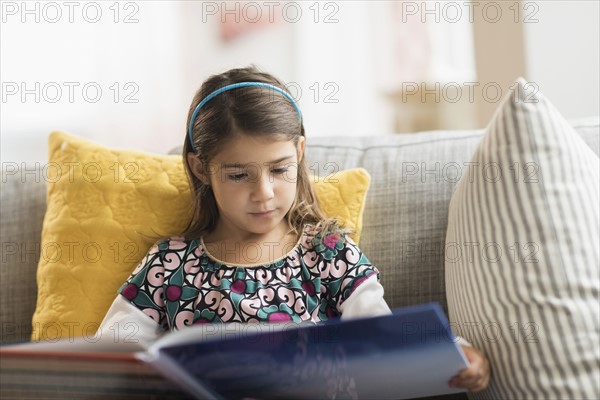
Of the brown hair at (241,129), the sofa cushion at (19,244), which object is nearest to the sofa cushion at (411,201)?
the brown hair at (241,129)

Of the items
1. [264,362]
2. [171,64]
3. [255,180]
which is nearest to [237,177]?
[255,180]

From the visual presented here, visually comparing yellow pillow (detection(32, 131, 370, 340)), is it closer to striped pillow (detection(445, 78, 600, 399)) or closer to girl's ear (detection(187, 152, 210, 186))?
girl's ear (detection(187, 152, 210, 186))

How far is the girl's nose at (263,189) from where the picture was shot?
1231 mm

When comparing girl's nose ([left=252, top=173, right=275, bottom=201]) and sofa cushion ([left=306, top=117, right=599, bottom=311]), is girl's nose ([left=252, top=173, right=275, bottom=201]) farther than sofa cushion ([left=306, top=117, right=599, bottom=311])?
No

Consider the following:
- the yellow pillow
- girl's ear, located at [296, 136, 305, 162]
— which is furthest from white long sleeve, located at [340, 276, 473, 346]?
girl's ear, located at [296, 136, 305, 162]

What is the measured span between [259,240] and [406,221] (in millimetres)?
273

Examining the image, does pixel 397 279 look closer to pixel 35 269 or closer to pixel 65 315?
pixel 65 315

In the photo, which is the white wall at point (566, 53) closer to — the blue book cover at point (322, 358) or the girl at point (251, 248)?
the girl at point (251, 248)

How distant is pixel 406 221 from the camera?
1361mm

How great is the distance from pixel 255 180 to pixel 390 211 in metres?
0.28

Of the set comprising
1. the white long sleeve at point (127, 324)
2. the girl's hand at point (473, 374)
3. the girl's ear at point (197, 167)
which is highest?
the girl's ear at point (197, 167)

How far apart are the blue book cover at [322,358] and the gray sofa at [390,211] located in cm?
34

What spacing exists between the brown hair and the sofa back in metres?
0.09

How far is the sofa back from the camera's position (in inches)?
52.6
